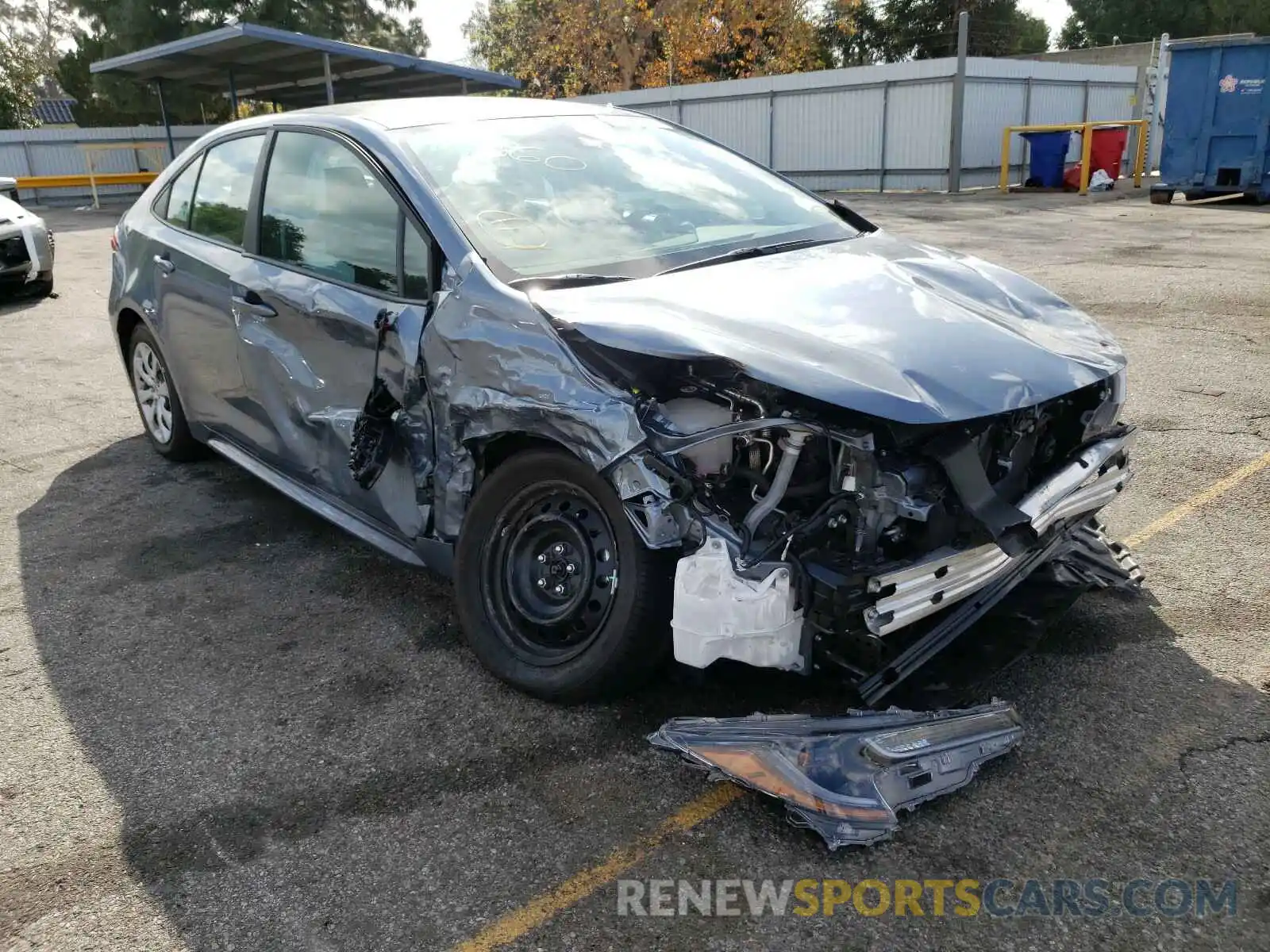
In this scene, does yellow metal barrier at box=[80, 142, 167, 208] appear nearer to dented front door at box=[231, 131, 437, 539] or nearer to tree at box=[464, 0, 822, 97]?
tree at box=[464, 0, 822, 97]

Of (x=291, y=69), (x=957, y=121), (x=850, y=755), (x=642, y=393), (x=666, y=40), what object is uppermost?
(x=666, y=40)

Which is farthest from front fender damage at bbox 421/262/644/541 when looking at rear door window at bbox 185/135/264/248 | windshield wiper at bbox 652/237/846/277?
rear door window at bbox 185/135/264/248

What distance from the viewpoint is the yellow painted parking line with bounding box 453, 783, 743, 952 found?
7.43 ft

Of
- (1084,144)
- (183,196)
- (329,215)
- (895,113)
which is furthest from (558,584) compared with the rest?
(895,113)

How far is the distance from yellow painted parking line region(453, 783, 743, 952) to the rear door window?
119 inches

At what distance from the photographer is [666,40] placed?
35938 millimetres

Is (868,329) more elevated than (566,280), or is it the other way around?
(566,280)

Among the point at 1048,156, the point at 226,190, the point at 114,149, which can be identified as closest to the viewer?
the point at 226,190

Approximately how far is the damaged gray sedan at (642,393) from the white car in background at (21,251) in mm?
8278

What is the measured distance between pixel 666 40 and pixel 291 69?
52.7 ft

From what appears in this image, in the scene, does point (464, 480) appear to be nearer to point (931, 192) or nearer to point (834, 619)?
point (834, 619)

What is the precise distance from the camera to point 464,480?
3230 mm

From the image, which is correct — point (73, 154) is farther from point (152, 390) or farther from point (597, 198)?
point (597, 198)

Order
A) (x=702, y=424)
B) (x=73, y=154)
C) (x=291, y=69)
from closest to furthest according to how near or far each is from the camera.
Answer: (x=702, y=424) < (x=291, y=69) < (x=73, y=154)
